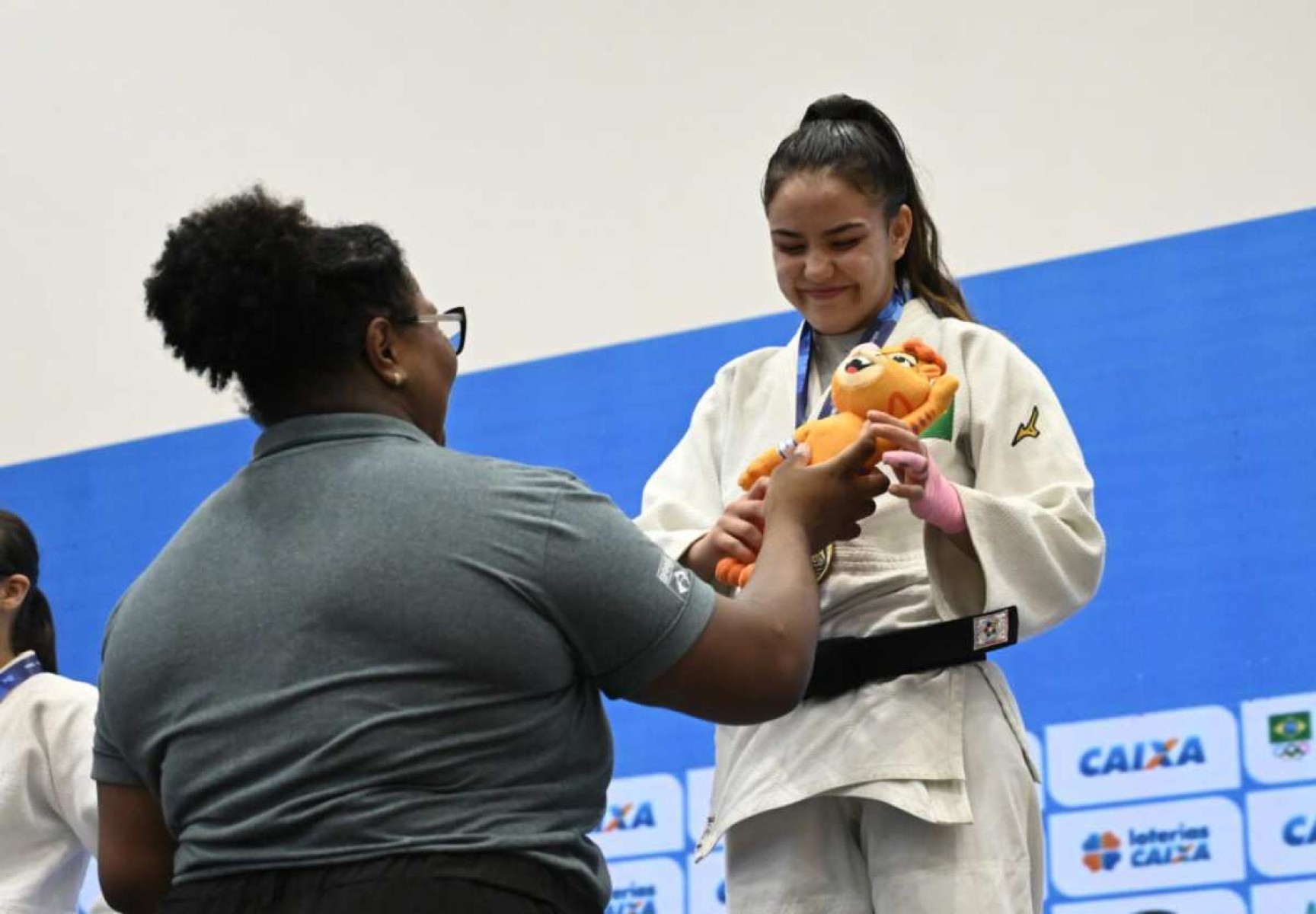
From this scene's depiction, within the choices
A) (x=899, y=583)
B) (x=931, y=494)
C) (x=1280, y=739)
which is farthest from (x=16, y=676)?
(x=1280, y=739)

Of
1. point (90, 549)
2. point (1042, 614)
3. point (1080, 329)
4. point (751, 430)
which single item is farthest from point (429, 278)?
point (1042, 614)

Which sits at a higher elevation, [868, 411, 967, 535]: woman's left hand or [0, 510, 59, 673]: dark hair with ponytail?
[0, 510, 59, 673]: dark hair with ponytail

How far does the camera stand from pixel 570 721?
4.98ft

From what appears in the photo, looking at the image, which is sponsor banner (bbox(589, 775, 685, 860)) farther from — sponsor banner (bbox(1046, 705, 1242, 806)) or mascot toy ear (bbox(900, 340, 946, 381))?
mascot toy ear (bbox(900, 340, 946, 381))

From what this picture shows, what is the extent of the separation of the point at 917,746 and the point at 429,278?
2137 millimetres

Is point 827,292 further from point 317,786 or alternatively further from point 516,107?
point 516,107

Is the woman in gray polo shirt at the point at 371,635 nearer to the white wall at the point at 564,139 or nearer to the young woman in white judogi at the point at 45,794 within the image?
the young woman in white judogi at the point at 45,794

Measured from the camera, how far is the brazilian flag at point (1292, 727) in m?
2.70

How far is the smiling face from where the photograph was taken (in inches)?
83.4

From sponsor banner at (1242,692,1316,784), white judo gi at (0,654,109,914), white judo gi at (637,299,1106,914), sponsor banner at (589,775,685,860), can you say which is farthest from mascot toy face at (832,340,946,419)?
sponsor banner at (589,775,685,860)

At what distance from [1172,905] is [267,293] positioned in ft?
5.73

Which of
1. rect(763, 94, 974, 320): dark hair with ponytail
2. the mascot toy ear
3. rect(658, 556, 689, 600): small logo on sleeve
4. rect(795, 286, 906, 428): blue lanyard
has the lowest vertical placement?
rect(658, 556, 689, 600): small logo on sleeve

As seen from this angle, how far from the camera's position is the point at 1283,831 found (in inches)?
105

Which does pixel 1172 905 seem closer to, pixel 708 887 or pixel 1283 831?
pixel 1283 831
